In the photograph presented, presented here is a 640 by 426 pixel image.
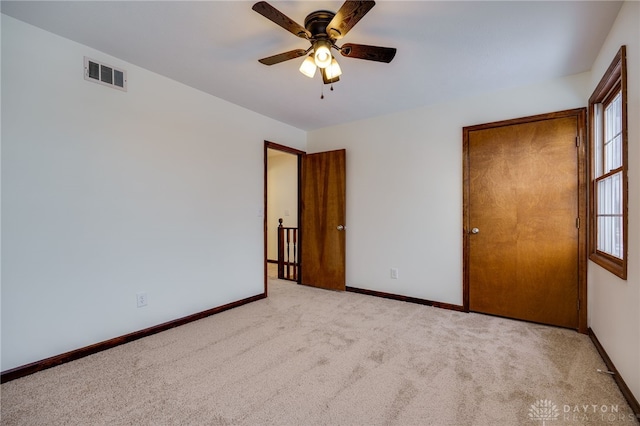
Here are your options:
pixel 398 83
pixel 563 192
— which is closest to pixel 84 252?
pixel 398 83

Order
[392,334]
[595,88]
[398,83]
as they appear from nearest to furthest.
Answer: [595,88], [392,334], [398,83]

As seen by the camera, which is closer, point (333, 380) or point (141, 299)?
point (333, 380)

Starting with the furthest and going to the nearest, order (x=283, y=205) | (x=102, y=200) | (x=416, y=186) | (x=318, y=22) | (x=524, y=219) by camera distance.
→ (x=283, y=205)
(x=416, y=186)
(x=524, y=219)
(x=102, y=200)
(x=318, y=22)

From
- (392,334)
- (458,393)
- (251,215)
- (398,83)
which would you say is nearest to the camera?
(458,393)

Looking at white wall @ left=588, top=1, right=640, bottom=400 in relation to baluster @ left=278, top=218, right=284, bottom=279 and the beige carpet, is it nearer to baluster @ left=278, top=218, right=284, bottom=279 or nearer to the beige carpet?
the beige carpet

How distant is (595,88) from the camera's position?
2.48 m

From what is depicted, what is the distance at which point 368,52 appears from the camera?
6.47 feet

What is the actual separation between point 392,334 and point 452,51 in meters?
2.43

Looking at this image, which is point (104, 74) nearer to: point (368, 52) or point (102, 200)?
point (102, 200)

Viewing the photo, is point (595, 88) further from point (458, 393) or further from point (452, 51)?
point (458, 393)

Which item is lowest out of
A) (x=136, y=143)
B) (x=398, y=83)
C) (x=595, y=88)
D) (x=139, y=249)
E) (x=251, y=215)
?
(x=139, y=249)

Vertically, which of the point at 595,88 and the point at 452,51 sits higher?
the point at 452,51

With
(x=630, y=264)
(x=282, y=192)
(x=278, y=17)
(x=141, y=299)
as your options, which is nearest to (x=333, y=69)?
(x=278, y=17)

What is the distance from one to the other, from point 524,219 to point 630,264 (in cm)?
122
